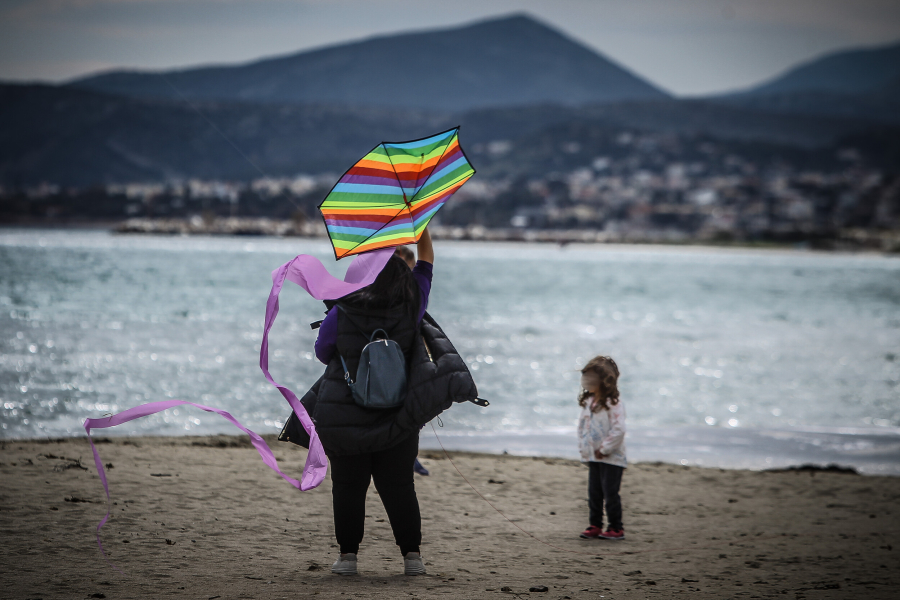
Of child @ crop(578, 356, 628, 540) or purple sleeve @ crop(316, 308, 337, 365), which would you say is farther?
child @ crop(578, 356, 628, 540)

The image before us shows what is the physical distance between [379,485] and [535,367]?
48.1ft

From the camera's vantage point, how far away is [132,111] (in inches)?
5295

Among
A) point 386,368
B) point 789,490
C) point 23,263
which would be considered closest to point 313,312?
point 789,490

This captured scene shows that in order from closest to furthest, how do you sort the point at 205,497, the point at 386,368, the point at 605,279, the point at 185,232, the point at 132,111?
1. the point at 386,368
2. the point at 205,497
3. the point at 605,279
4. the point at 132,111
5. the point at 185,232

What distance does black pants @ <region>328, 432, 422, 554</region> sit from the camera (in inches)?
162

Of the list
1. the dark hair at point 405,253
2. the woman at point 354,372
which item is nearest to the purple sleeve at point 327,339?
the woman at point 354,372

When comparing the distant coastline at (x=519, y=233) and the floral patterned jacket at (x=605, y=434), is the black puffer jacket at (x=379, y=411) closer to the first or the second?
the floral patterned jacket at (x=605, y=434)

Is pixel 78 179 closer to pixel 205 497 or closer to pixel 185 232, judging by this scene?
pixel 185 232

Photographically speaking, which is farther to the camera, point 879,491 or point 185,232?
point 185,232

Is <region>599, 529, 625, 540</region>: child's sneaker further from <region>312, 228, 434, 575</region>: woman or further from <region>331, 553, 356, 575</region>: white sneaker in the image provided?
<region>312, 228, 434, 575</region>: woman

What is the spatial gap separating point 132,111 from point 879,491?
141 metres

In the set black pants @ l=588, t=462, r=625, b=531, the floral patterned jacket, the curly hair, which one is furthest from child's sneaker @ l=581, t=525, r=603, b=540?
the curly hair

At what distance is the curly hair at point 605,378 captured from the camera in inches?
208

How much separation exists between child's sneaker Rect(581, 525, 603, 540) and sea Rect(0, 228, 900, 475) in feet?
11.5
